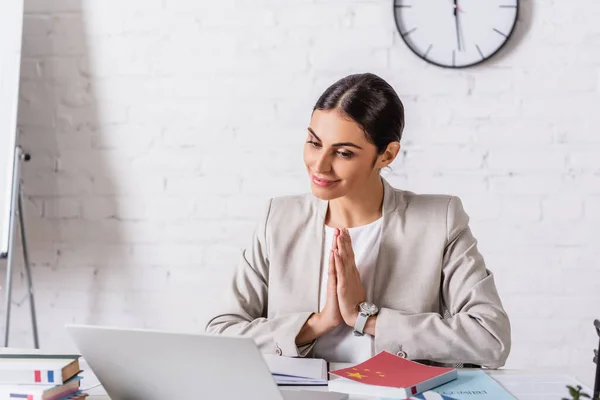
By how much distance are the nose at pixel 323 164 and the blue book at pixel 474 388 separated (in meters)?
0.52

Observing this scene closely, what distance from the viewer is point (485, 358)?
5.34ft

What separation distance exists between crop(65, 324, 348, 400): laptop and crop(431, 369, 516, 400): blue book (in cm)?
34

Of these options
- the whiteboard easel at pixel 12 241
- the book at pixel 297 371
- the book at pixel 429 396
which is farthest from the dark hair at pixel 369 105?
the whiteboard easel at pixel 12 241

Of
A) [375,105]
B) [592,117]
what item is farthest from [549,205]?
[375,105]

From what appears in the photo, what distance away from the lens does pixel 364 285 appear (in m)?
1.75

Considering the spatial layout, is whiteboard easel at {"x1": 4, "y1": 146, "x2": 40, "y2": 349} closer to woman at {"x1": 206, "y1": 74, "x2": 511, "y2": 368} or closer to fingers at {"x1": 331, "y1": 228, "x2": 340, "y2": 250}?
woman at {"x1": 206, "y1": 74, "x2": 511, "y2": 368}

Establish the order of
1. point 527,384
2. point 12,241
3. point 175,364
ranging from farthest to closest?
point 12,241, point 527,384, point 175,364

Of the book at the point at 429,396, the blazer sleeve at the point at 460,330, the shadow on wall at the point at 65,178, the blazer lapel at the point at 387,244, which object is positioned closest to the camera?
the book at the point at 429,396

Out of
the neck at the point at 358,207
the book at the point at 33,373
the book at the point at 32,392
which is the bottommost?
the book at the point at 32,392

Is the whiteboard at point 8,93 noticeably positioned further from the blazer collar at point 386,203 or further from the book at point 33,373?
the book at point 33,373

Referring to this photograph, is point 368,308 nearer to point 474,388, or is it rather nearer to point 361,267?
point 361,267

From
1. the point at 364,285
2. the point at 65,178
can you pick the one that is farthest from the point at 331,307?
the point at 65,178

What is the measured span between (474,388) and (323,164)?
59cm

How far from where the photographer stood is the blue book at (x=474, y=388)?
1267mm
